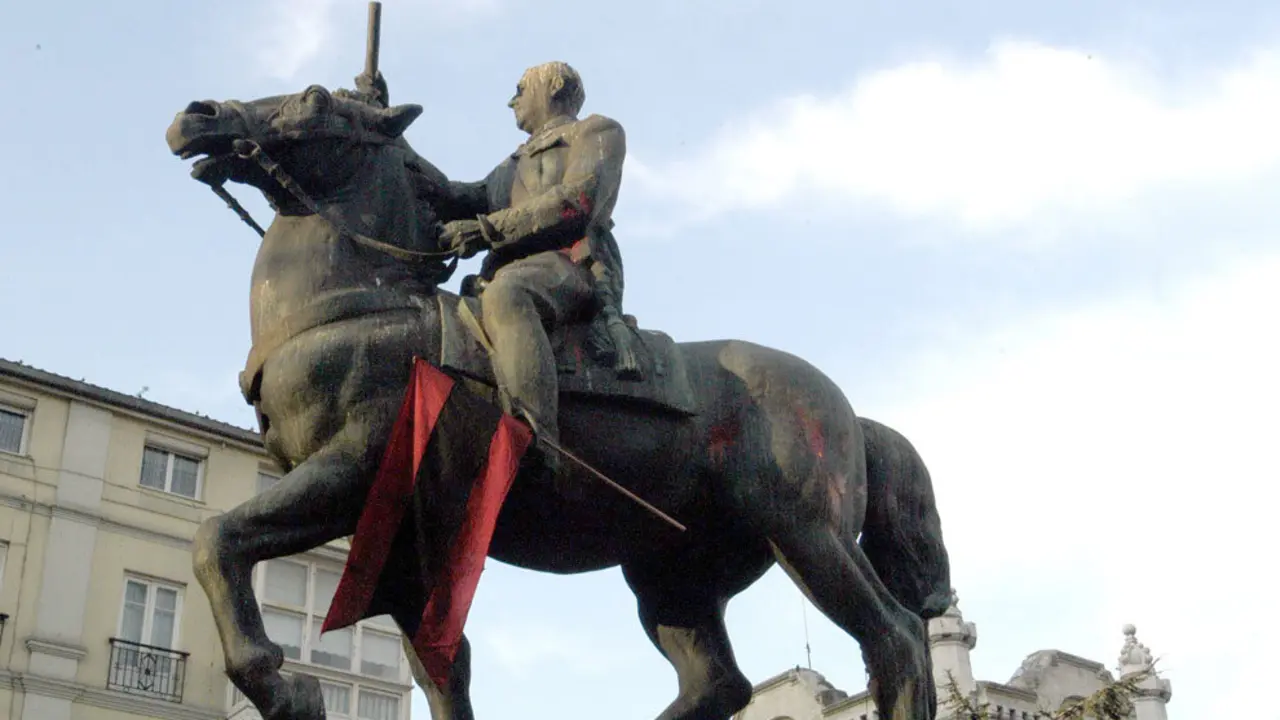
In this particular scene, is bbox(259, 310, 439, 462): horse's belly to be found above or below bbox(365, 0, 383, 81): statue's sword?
below

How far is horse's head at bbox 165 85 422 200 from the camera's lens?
20.7 feet

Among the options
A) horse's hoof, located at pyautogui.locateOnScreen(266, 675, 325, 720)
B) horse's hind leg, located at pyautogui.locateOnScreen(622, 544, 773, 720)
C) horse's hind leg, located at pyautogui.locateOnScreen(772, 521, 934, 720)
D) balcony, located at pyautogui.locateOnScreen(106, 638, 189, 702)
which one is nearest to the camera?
horse's hoof, located at pyautogui.locateOnScreen(266, 675, 325, 720)

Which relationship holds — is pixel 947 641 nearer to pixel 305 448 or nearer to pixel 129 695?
pixel 129 695

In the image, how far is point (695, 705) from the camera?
7.20 m

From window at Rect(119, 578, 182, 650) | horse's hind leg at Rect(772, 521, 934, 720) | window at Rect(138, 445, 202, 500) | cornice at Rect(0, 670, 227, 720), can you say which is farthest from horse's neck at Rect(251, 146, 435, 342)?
window at Rect(138, 445, 202, 500)

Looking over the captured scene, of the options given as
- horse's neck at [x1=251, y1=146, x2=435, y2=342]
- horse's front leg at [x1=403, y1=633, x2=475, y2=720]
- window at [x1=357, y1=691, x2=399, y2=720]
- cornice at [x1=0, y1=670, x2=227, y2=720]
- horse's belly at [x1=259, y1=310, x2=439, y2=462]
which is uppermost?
window at [x1=357, y1=691, x2=399, y2=720]

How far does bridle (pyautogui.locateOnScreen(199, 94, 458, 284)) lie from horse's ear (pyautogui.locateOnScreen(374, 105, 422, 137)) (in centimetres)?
4

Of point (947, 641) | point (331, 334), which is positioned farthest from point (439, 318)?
point (947, 641)

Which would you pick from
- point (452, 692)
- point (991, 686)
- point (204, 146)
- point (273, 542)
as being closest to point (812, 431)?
point (452, 692)

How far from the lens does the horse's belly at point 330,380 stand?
6.08 m

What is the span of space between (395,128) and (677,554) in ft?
7.41

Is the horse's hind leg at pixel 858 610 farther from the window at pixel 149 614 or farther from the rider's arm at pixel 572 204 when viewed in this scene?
the window at pixel 149 614

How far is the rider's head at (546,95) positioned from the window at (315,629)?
2206 cm

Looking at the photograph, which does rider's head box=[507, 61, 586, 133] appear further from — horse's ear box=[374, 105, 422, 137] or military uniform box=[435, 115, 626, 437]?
horse's ear box=[374, 105, 422, 137]
